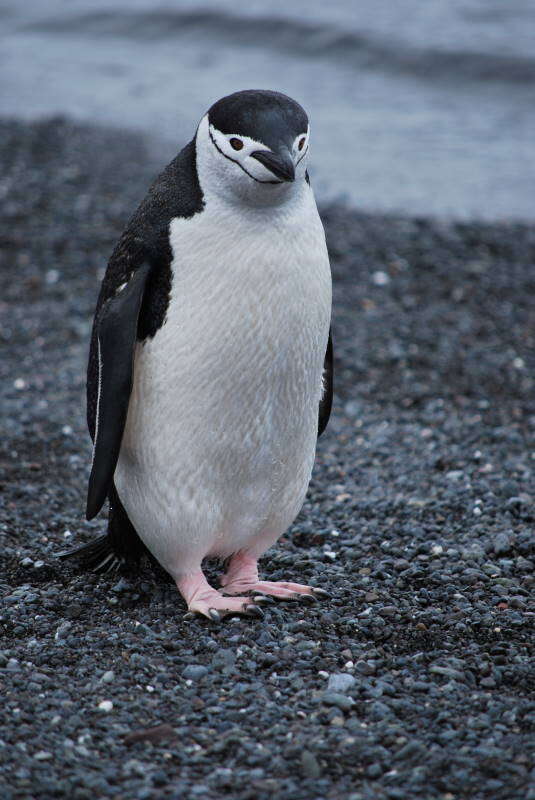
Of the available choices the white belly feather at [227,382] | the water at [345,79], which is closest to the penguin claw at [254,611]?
the white belly feather at [227,382]

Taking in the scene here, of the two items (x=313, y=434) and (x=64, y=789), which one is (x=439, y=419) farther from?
(x=64, y=789)

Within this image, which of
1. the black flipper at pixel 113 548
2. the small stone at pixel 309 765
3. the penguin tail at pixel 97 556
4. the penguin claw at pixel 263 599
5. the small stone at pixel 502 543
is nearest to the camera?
the small stone at pixel 309 765

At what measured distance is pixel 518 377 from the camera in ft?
19.9

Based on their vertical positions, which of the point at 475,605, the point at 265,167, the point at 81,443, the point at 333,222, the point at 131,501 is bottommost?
the point at 333,222

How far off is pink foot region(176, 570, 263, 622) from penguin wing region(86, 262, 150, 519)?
407 mm

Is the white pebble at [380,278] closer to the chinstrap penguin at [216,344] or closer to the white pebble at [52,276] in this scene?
the white pebble at [52,276]

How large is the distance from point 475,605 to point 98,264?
14.4 ft

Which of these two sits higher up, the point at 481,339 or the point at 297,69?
the point at 481,339

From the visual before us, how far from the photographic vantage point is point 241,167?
3074mm

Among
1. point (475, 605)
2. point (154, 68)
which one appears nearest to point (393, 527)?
point (475, 605)

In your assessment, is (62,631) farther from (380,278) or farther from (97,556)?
(380,278)

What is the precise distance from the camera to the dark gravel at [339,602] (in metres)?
2.70

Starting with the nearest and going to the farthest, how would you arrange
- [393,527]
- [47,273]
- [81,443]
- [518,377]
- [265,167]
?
1. [265,167]
2. [393,527]
3. [81,443]
4. [518,377]
5. [47,273]

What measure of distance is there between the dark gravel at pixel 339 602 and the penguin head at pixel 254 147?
133cm
